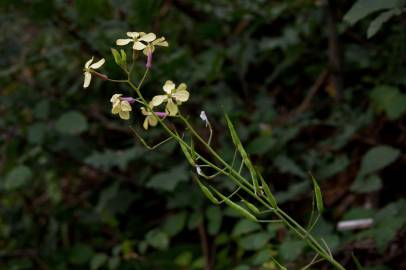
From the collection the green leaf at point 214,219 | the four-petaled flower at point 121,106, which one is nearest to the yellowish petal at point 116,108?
the four-petaled flower at point 121,106

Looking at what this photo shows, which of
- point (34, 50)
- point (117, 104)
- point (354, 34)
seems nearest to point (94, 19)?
point (34, 50)

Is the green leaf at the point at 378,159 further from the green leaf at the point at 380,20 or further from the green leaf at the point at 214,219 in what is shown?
the green leaf at the point at 380,20

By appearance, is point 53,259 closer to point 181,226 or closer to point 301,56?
point 181,226

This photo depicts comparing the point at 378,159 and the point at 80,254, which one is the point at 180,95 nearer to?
the point at 378,159

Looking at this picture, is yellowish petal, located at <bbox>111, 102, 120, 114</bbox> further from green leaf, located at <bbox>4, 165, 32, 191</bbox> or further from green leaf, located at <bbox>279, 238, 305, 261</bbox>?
green leaf, located at <bbox>4, 165, 32, 191</bbox>

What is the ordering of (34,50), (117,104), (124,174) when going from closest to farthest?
(117,104) < (124,174) < (34,50)

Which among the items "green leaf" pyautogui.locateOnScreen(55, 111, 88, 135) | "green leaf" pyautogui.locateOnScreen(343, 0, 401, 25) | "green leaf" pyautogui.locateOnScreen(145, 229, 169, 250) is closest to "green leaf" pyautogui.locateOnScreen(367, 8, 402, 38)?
"green leaf" pyautogui.locateOnScreen(343, 0, 401, 25)
